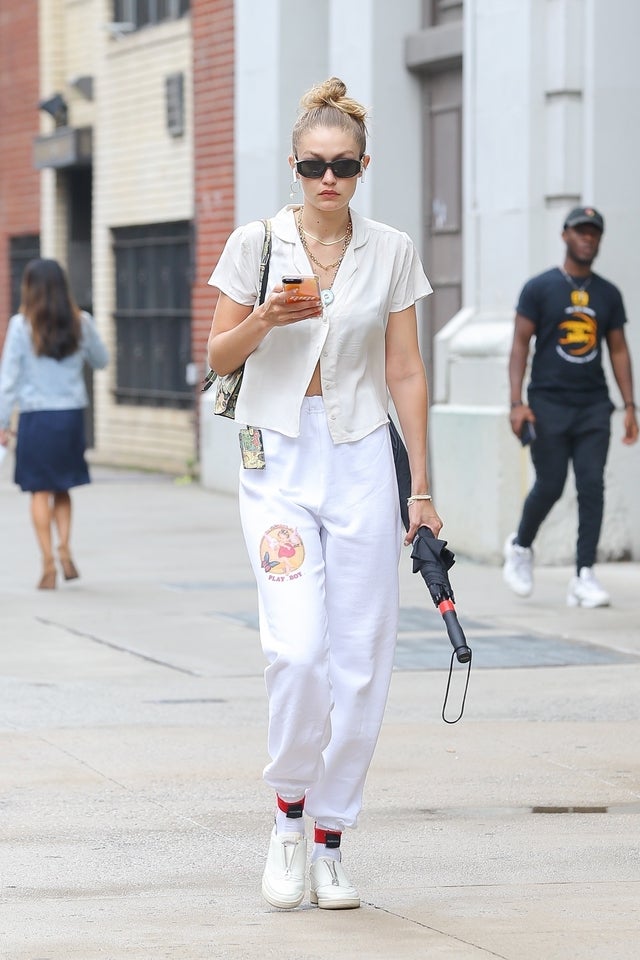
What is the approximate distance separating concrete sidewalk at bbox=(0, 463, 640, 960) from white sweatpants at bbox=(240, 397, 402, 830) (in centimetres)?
37

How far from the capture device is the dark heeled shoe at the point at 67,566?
11.4 m

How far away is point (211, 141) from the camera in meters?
17.7

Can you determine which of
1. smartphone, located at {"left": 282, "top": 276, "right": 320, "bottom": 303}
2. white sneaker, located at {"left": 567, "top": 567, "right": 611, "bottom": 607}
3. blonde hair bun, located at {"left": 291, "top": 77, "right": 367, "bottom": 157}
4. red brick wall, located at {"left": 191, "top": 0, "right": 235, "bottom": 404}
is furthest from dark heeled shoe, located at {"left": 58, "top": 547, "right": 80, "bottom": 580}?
smartphone, located at {"left": 282, "top": 276, "right": 320, "bottom": 303}

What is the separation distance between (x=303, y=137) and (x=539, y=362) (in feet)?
17.9

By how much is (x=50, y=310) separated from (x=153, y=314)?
366 inches

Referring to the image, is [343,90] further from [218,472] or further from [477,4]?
[218,472]

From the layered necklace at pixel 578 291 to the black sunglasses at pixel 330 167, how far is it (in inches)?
210

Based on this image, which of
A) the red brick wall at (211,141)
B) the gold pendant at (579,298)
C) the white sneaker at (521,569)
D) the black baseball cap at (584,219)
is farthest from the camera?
the red brick wall at (211,141)

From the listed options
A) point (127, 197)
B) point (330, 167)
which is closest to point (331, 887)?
point (330, 167)

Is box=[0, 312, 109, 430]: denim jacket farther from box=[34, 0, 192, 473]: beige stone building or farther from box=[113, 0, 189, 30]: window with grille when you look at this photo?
box=[113, 0, 189, 30]: window with grille

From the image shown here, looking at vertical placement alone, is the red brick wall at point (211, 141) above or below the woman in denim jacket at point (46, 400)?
above

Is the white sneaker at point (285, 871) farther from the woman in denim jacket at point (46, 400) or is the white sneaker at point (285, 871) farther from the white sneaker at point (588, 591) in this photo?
the woman in denim jacket at point (46, 400)

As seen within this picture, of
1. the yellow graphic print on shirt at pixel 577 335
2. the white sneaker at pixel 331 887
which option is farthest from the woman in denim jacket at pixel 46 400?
the white sneaker at pixel 331 887

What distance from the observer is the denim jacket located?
11336 millimetres
